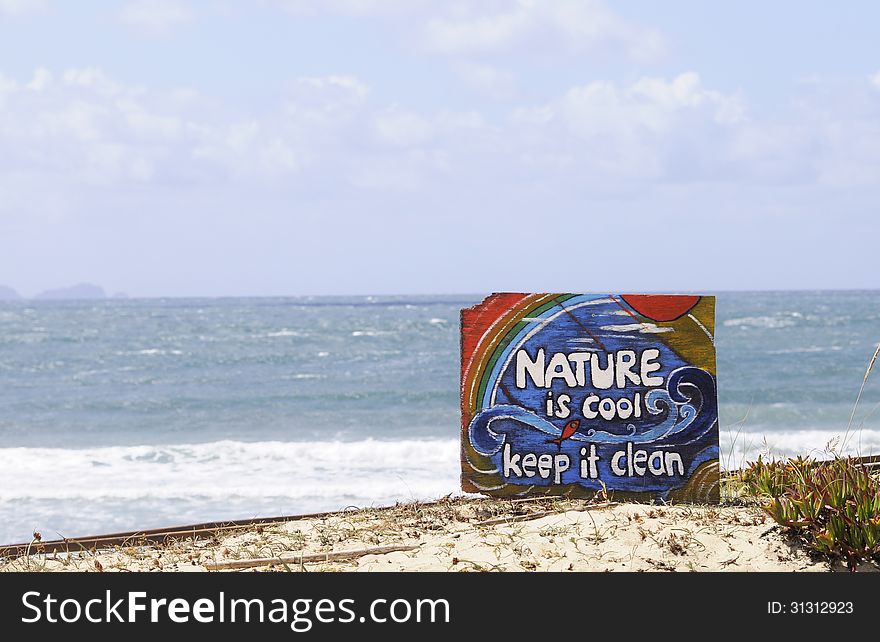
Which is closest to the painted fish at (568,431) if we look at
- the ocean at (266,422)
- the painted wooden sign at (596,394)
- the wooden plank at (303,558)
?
the painted wooden sign at (596,394)

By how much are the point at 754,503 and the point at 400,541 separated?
248 cm

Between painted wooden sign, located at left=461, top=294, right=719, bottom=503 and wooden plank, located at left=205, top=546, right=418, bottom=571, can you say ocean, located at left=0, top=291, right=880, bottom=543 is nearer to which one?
painted wooden sign, located at left=461, top=294, right=719, bottom=503

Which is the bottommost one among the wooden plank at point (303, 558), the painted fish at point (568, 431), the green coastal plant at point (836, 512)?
the wooden plank at point (303, 558)

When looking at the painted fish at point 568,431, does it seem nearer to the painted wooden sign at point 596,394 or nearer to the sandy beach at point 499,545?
the painted wooden sign at point 596,394

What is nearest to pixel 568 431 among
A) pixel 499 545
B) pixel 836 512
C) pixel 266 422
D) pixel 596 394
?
pixel 596 394

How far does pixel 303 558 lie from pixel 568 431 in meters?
2.18

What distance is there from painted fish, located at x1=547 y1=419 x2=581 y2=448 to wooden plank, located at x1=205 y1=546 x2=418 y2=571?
1.55m

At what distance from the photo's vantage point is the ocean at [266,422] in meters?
11.0

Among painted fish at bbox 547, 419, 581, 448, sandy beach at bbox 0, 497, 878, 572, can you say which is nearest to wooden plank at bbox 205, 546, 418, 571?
sandy beach at bbox 0, 497, 878, 572

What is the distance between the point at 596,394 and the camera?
6.52 metres

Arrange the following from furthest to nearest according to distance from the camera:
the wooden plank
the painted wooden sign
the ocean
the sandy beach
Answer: the ocean, the painted wooden sign, the wooden plank, the sandy beach

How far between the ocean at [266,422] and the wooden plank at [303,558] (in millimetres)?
2902

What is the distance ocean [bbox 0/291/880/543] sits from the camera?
36.1 feet

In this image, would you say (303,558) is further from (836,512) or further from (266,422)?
(266,422)
